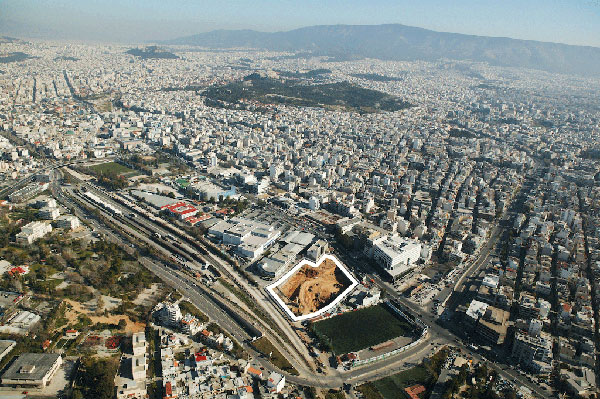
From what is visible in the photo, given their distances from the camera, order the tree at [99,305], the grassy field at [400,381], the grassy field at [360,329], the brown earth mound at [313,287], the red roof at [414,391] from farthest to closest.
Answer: the brown earth mound at [313,287] < the tree at [99,305] < the grassy field at [360,329] < the grassy field at [400,381] < the red roof at [414,391]

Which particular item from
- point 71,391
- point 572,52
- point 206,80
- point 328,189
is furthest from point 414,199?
point 572,52

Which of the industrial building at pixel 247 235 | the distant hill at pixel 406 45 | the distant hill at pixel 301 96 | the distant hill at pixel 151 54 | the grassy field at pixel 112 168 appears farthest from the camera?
the distant hill at pixel 406 45

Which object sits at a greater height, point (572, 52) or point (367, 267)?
point (572, 52)

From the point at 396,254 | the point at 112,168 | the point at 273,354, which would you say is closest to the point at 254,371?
the point at 273,354

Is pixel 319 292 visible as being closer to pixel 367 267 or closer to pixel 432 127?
pixel 367 267

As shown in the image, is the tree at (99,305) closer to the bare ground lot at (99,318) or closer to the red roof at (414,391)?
the bare ground lot at (99,318)

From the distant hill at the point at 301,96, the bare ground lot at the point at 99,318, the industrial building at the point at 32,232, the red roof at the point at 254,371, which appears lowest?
the red roof at the point at 254,371

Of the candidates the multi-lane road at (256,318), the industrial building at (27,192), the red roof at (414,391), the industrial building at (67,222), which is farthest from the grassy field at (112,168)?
the red roof at (414,391)
